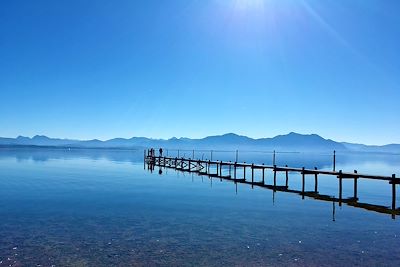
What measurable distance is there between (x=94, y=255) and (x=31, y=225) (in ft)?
24.7

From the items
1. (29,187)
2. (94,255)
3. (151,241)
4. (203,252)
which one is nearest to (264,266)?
(203,252)

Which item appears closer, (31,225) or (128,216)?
(31,225)

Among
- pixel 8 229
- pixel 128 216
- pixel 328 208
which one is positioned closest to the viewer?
pixel 8 229

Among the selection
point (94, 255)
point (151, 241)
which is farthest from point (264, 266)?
point (94, 255)

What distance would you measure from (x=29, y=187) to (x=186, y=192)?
1707 cm

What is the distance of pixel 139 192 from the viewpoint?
36312 millimetres

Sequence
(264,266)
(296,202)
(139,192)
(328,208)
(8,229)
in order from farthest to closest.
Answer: (139,192)
(296,202)
(328,208)
(8,229)
(264,266)

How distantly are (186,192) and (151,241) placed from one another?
1989 cm

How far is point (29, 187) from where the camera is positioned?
3825cm

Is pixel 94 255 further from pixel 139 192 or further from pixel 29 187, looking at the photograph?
pixel 29 187

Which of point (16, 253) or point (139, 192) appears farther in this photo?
point (139, 192)

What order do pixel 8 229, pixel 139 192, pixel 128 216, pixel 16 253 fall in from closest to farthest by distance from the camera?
pixel 16 253 → pixel 8 229 → pixel 128 216 → pixel 139 192

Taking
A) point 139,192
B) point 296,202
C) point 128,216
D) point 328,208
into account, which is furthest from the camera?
point 139,192

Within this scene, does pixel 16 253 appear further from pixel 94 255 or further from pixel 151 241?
pixel 151 241
